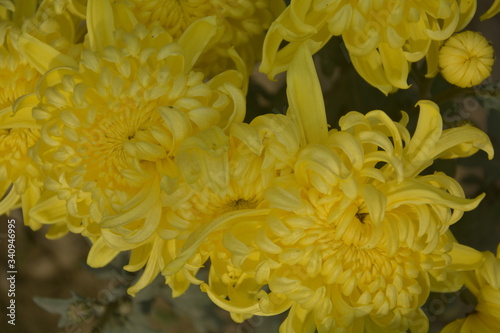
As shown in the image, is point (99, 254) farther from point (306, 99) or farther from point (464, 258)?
point (464, 258)

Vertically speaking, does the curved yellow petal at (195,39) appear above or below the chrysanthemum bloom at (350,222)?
above

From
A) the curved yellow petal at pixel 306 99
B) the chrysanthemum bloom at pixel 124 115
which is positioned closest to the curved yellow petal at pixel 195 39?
the chrysanthemum bloom at pixel 124 115

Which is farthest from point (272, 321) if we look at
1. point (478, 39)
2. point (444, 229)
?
point (478, 39)

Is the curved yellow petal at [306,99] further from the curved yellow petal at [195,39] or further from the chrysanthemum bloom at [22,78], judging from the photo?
the chrysanthemum bloom at [22,78]

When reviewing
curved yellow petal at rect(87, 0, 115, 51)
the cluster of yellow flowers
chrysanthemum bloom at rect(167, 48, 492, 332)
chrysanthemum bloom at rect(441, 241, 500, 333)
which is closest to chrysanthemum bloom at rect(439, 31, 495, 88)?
the cluster of yellow flowers

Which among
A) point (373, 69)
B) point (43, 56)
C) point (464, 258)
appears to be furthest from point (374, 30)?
point (43, 56)

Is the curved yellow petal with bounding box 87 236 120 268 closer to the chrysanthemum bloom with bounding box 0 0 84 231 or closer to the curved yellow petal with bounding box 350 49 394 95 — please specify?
the chrysanthemum bloom with bounding box 0 0 84 231

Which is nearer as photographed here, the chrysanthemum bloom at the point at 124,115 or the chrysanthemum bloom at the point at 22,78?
the chrysanthemum bloom at the point at 124,115

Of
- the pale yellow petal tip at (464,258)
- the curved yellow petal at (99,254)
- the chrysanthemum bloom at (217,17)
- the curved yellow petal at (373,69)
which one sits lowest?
the curved yellow petal at (99,254)
